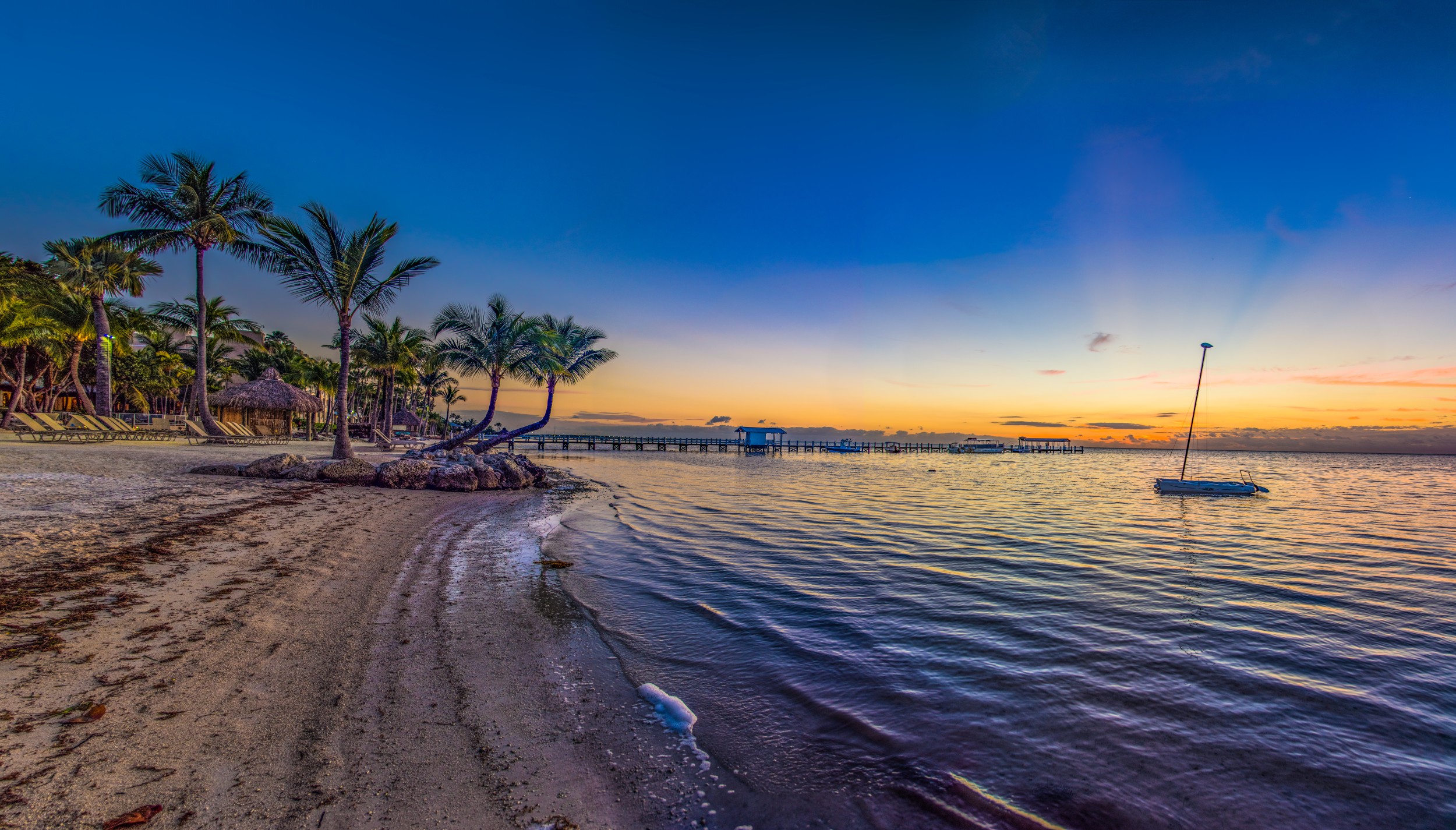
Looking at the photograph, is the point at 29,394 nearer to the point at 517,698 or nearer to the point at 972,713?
the point at 517,698

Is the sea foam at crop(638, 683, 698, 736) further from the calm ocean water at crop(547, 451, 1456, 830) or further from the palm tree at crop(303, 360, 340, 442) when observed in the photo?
the palm tree at crop(303, 360, 340, 442)

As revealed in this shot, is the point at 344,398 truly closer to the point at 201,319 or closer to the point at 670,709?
the point at 201,319

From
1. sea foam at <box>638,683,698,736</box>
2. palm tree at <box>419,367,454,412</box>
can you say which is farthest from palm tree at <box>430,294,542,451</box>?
palm tree at <box>419,367,454,412</box>

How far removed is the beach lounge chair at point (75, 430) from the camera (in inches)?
926

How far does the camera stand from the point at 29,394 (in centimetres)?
3706

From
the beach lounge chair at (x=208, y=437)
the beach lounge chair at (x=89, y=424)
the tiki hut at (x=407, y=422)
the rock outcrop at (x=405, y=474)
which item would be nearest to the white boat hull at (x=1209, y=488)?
the rock outcrop at (x=405, y=474)

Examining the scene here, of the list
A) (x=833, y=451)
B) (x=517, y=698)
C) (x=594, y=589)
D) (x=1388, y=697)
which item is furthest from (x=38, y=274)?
(x=833, y=451)

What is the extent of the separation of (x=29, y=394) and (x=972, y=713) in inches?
2327

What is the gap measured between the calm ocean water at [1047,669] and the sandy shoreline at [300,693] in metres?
0.79

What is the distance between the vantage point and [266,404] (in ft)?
116

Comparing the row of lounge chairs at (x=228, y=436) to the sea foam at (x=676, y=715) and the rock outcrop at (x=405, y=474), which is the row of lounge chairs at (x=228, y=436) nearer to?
the rock outcrop at (x=405, y=474)

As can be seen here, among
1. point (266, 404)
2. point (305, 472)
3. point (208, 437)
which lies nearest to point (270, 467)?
point (305, 472)

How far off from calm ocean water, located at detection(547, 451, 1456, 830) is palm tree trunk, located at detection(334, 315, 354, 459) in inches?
451

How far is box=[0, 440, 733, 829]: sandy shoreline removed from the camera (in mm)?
2775
